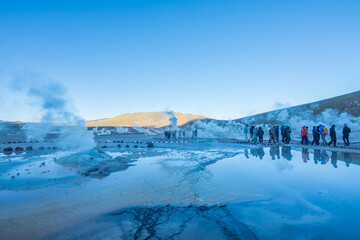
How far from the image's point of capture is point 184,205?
458 cm

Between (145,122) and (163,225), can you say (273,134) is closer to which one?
(163,225)

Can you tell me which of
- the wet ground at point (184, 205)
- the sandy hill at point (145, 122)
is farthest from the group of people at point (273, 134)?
the sandy hill at point (145, 122)

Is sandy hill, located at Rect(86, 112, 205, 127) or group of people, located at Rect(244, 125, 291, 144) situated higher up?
sandy hill, located at Rect(86, 112, 205, 127)

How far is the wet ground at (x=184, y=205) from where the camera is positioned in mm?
3430

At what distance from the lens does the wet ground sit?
343 centimetres

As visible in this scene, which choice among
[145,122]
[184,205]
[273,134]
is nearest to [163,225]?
[184,205]

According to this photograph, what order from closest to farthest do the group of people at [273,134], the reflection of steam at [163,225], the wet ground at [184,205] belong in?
the reflection of steam at [163,225] → the wet ground at [184,205] → the group of people at [273,134]

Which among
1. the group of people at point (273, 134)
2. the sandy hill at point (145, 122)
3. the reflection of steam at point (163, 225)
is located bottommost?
the reflection of steam at point (163, 225)

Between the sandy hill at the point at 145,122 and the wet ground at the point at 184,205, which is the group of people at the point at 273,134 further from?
the sandy hill at the point at 145,122

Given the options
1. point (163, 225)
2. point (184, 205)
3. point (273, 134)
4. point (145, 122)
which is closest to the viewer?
point (163, 225)

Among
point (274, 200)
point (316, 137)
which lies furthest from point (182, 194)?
point (316, 137)

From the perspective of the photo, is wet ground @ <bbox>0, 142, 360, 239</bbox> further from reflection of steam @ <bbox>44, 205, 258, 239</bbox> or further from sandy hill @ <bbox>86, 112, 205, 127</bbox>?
sandy hill @ <bbox>86, 112, 205, 127</bbox>

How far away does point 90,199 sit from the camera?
202 inches

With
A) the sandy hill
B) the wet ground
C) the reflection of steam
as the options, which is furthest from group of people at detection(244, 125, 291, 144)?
the sandy hill
